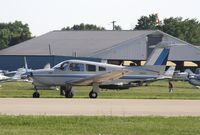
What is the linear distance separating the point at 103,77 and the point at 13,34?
128 metres

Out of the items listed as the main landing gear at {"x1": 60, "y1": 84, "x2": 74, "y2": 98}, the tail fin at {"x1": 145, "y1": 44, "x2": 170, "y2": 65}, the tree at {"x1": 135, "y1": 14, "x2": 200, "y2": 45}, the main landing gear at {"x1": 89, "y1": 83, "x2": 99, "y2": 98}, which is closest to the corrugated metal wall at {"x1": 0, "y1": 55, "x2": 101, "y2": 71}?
the tail fin at {"x1": 145, "y1": 44, "x2": 170, "y2": 65}

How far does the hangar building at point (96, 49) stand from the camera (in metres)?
92.9

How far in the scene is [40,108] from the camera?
976 inches

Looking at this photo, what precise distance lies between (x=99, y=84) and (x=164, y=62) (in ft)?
13.9

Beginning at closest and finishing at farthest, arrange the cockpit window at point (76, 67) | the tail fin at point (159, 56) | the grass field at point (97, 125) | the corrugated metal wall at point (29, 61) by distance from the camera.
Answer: the grass field at point (97, 125) → the cockpit window at point (76, 67) → the tail fin at point (159, 56) → the corrugated metal wall at point (29, 61)

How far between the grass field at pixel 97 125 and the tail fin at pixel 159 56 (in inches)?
710

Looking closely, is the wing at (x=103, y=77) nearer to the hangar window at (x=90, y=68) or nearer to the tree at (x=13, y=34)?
the hangar window at (x=90, y=68)

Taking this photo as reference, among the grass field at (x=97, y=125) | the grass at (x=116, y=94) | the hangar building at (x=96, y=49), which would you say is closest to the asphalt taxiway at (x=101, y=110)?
the grass field at (x=97, y=125)

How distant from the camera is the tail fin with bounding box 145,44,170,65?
39.1 meters

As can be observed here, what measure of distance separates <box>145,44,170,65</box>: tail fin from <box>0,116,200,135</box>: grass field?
18038mm

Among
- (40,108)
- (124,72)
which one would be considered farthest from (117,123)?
(124,72)

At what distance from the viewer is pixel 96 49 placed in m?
96.1

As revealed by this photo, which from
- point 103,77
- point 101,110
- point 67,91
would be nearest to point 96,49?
point 103,77

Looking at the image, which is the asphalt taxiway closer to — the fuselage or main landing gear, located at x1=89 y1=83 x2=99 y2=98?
main landing gear, located at x1=89 y1=83 x2=99 y2=98
